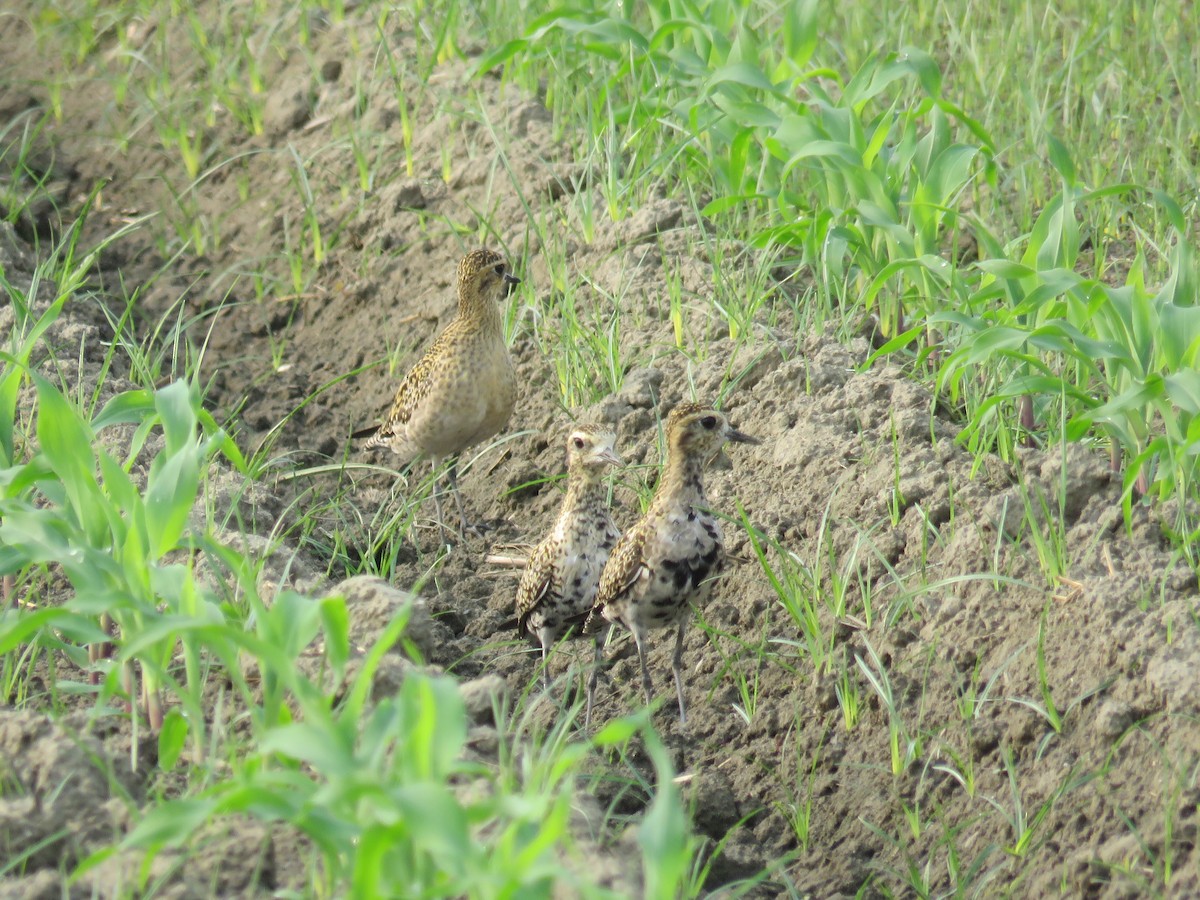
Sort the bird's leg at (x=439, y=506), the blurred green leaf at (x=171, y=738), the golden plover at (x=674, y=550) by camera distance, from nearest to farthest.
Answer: the blurred green leaf at (x=171, y=738)
the golden plover at (x=674, y=550)
the bird's leg at (x=439, y=506)

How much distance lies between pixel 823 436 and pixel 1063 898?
2255mm

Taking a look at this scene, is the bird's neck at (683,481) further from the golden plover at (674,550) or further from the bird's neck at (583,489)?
the bird's neck at (583,489)

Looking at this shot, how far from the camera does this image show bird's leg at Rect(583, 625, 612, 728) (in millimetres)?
5871

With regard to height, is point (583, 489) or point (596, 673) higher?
point (583, 489)

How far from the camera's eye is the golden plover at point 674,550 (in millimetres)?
5754

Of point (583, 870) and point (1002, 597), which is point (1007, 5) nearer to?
point (1002, 597)

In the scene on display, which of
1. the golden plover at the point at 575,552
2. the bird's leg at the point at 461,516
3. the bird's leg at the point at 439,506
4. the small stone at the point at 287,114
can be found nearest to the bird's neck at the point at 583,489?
the golden plover at the point at 575,552

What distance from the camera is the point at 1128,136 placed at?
8.62m

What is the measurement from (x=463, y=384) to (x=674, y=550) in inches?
73.7

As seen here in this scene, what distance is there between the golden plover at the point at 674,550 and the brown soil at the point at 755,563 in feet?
0.78

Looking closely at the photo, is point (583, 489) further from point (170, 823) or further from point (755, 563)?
point (170, 823)

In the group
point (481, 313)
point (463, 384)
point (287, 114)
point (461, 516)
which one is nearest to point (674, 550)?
point (461, 516)

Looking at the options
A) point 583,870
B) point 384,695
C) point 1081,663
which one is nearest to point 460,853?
point 583,870

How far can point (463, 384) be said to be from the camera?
23.9ft
